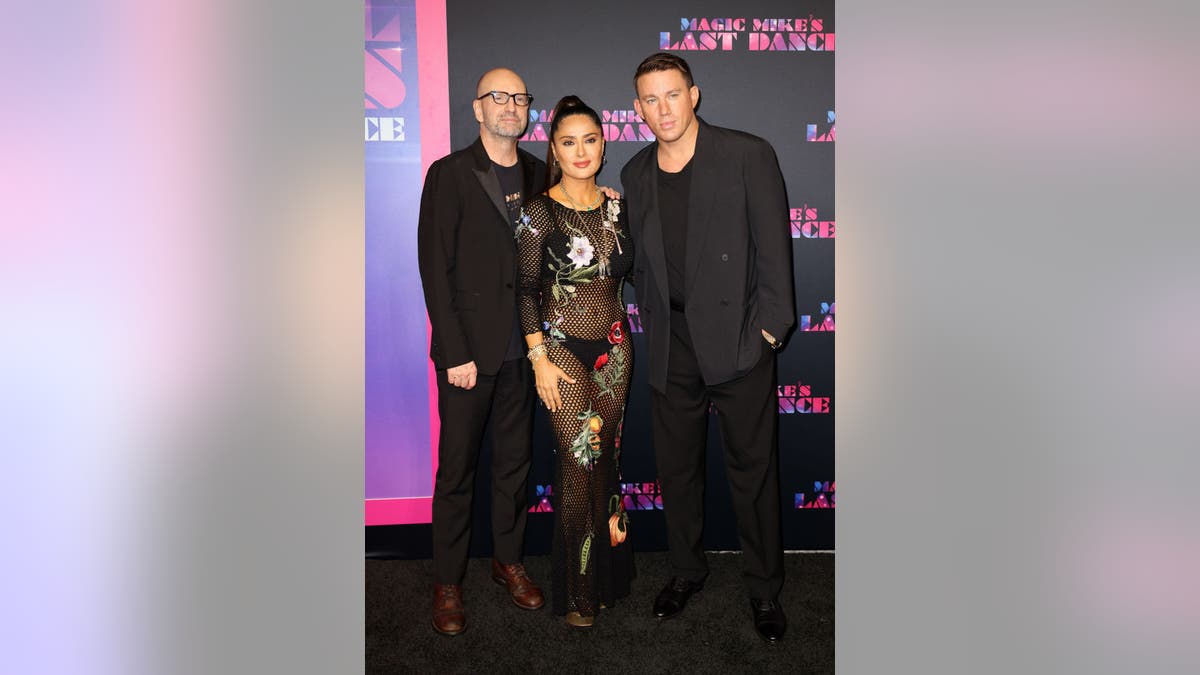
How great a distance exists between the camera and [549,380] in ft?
9.55

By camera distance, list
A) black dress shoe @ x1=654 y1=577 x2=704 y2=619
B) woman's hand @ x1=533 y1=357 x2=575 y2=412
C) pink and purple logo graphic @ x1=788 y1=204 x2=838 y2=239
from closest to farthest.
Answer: woman's hand @ x1=533 y1=357 x2=575 y2=412 → black dress shoe @ x1=654 y1=577 x2=704 y2=619 → pink and purple logo graphic @ x1=788 y1=204 x2=838 y2=239

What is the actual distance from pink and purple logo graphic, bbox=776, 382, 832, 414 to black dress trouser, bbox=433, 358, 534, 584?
4.07 feet

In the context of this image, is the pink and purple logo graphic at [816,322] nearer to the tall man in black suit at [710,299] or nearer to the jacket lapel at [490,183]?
the tall man in black suit at [710,299]

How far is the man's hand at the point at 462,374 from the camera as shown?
301 centimetres

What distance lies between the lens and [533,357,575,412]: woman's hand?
291cm

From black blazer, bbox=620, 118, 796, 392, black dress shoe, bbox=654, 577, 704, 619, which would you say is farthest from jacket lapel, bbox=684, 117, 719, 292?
black dress shoe, bbox=654, 577, 704, 619

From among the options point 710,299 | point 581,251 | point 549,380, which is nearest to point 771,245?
point 710,299

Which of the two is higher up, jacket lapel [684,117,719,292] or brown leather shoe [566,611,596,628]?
jacket lapel [684,117,719,292]

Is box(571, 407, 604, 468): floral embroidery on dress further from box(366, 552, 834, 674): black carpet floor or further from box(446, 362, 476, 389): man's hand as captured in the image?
box(366, 552, 834, 674): black carpet floor

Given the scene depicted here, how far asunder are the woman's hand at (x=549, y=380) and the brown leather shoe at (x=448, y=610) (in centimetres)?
83
